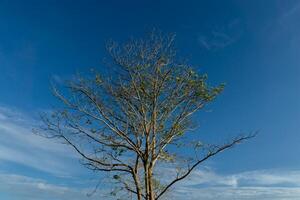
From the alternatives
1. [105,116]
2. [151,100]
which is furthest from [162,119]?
[105,116]

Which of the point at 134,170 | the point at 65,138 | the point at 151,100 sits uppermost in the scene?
the point at 151,100

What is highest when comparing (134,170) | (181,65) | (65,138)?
(181,65)

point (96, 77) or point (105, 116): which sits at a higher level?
point (96, 77)

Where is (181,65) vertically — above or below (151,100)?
above

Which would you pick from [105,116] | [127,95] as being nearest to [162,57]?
[127,95]

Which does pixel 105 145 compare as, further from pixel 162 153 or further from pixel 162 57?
pixel 162 57

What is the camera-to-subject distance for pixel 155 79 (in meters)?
18.4

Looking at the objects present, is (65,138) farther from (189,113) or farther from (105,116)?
(189,113)

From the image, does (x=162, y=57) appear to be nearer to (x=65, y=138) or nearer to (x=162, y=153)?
(x=162, y=153)

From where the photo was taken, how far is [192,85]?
18484 millimetres

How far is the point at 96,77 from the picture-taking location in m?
18.5

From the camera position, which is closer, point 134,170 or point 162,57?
point 134,170

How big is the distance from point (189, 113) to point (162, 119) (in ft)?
4.06

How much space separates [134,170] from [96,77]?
13.7ft
